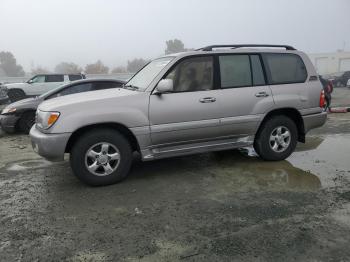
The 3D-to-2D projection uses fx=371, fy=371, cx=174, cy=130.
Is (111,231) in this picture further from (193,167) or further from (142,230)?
(193,167)

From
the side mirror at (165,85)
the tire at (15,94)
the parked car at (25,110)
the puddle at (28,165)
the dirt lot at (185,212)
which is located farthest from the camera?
the tire at (15,94)

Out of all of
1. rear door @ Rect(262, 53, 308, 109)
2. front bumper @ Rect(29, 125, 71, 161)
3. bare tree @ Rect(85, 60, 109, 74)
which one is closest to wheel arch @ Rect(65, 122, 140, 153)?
front bumper @ Rect(29, 125, 71, 161)

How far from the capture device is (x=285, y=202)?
436 centimetres

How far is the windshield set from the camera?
5429mm

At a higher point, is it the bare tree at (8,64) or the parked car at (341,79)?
the bare tree at (8,64)

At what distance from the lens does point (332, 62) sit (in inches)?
2453

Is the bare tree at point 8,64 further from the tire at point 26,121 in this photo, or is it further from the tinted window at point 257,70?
the tinted window at point 257,70

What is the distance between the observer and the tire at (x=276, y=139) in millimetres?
5938

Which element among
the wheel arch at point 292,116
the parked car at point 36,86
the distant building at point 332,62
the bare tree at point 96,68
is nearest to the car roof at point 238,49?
the wheel arch at point 292,116

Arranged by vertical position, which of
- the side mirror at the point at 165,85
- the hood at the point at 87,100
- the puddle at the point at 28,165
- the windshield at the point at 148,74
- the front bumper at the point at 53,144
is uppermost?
the windshield at the point at 148,74

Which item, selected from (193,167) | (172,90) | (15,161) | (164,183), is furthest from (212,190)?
(15,161)

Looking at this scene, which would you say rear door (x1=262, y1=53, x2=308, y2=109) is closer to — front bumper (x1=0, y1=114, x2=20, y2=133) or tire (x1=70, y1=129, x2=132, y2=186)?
tire (x1=70, y1=129, x2=132, y2=186)

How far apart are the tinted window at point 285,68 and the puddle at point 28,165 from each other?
13.1 feet

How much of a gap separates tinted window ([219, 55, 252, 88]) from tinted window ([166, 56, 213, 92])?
8.2 inches
